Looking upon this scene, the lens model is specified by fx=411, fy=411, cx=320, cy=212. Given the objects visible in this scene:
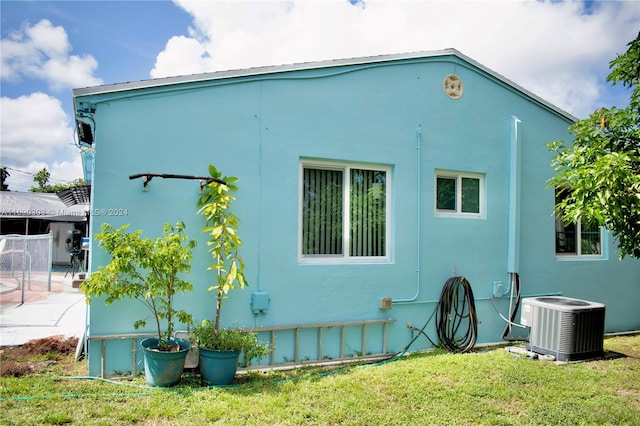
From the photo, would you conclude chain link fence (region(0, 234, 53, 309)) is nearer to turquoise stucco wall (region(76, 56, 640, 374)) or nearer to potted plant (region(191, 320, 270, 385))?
A: turquoise stucco wall (region(76, 56, 640, 374))

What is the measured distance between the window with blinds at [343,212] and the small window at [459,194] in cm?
105

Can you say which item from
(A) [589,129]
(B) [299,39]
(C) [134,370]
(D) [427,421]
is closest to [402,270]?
(D) [427,421]

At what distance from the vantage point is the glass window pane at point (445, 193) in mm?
6715

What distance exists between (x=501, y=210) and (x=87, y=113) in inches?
249

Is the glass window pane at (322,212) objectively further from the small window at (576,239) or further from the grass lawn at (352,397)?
the small window at (576,239)

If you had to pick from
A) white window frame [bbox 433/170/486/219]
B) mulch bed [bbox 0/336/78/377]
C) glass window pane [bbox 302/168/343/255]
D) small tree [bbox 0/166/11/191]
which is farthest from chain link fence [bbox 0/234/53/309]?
small tree [bbox 0/166/11/191]

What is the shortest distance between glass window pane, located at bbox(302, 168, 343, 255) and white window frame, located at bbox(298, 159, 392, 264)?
0.19 ft

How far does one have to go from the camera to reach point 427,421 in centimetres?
376

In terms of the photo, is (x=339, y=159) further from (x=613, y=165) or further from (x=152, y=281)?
(x=613, y=165)

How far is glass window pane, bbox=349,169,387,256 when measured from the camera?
6102mm

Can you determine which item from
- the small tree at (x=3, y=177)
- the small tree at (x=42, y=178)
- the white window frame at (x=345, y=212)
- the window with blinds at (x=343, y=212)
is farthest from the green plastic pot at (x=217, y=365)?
the small tree at (x=42, y=178)

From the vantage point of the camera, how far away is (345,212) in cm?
604

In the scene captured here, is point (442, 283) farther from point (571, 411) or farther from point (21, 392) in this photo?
point (21, 392)

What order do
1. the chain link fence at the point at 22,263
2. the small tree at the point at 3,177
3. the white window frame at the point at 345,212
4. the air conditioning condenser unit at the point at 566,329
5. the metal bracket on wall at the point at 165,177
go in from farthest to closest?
the small tree at the point at 3,177 → the chain link fence at the point at 22,263 → the air conditioning condenser unit at the point at 566,329 → the white window frame at the point at 345,212 → the metal bracket on wall at the point at 165,177
